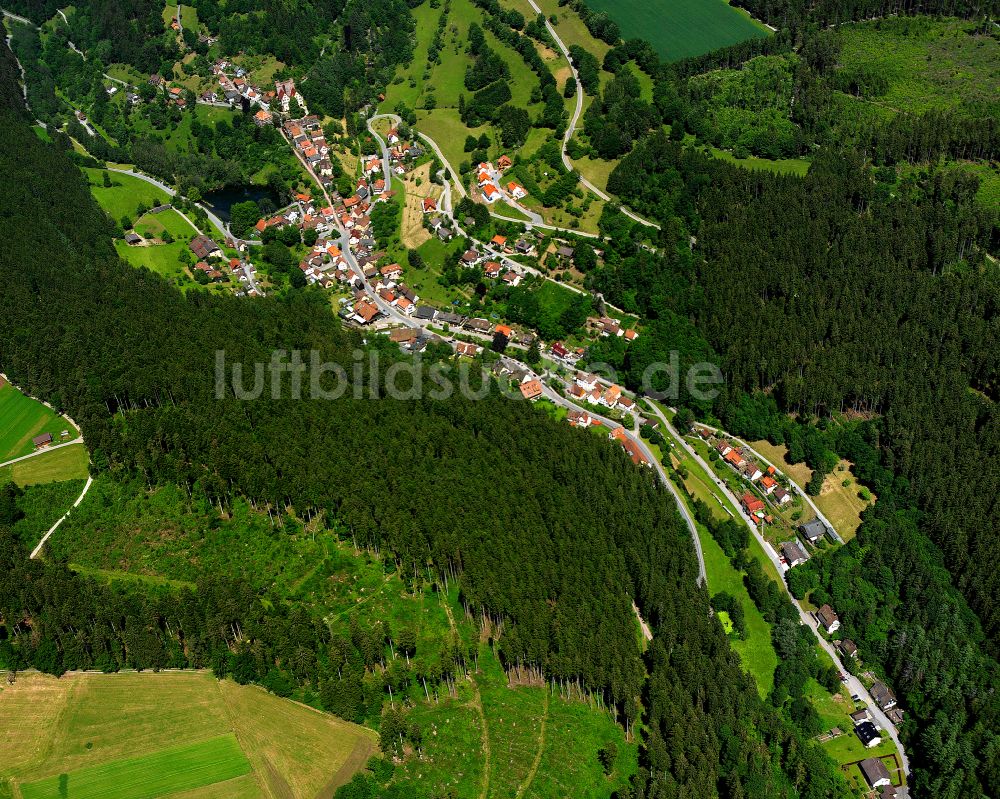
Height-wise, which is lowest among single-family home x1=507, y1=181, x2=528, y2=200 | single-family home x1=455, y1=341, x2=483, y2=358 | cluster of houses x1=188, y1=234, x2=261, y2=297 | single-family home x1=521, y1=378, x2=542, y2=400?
single-family home x1=521, y1=378, x2=542, y2=400

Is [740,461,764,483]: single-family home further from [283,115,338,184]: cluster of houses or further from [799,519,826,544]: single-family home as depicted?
[283,115,338,184]: cluster of houses

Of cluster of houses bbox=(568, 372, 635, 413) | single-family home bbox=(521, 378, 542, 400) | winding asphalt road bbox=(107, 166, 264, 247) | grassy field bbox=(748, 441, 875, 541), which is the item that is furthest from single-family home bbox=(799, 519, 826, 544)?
winding asphalt road bbox=(107, 166, 264, 247)

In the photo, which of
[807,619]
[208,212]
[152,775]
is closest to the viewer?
[152,775]

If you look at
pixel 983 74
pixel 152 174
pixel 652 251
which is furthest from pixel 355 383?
pixel 983 74

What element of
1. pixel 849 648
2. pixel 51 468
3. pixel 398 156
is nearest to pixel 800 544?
pixel 849 648

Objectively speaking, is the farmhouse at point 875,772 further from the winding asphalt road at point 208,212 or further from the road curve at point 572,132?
the winding asphalt road at point 208,212

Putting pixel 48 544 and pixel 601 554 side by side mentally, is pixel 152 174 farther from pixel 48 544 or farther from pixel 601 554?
pixel 601 554

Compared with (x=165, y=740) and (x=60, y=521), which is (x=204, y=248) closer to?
(x=60, y=521)
